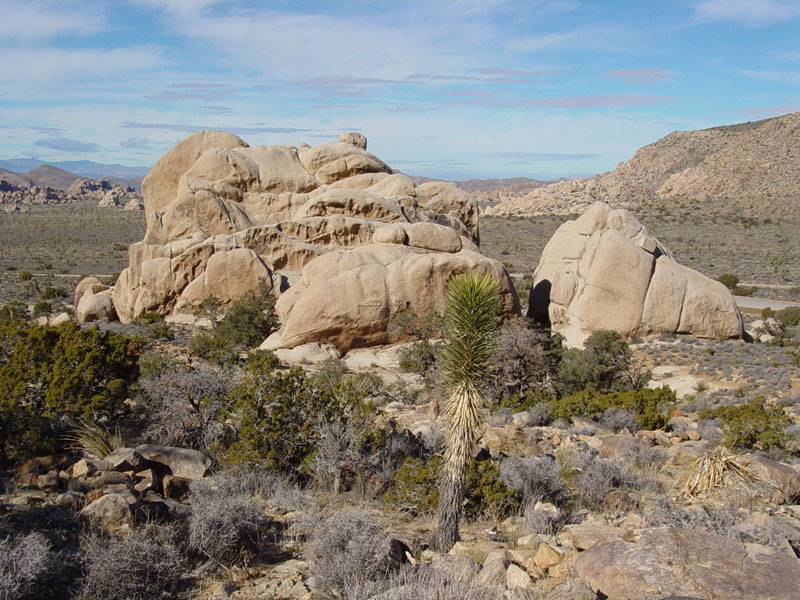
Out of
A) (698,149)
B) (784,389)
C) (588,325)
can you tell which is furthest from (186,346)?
(698,149)

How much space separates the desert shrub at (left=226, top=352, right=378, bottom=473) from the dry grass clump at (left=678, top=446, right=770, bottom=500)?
14.3ft

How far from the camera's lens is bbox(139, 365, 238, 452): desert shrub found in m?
9.72

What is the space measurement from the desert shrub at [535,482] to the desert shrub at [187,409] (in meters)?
4.27

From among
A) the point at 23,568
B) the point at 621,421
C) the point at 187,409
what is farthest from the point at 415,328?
the point at 23,568

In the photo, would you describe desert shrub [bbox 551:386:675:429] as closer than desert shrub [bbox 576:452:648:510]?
No

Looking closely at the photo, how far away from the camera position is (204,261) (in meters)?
25.9

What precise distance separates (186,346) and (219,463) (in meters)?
13.3

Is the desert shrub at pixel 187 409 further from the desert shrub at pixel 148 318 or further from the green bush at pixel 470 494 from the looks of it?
the desert shrub at pixel 148 318

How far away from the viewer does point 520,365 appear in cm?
1712

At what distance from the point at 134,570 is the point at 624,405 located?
11744 millimetres

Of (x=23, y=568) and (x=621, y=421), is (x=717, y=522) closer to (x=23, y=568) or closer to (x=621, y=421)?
(x=23, y=568)

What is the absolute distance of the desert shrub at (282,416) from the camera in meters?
8.82

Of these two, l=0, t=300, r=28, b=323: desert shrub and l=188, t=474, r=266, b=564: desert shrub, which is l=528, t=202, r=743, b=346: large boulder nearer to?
l=188, t=474, r=266, b=564: desert shrub

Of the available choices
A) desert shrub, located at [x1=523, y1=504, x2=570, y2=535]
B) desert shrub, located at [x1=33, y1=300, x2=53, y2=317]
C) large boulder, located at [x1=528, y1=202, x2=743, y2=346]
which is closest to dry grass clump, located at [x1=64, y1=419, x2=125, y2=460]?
desert shrub, located at [x1=523, y1=504, x2=570, y2=535]
